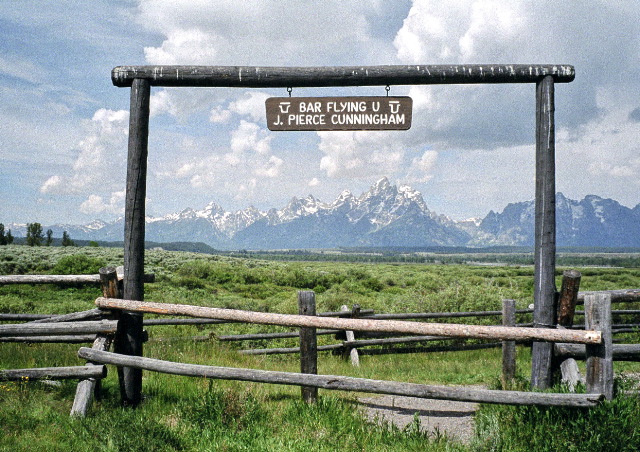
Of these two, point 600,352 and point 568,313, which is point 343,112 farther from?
point 600,352

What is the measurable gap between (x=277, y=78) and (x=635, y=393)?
4.89 metres

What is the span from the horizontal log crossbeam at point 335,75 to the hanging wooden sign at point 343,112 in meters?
0.19

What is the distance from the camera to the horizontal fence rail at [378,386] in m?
3.91

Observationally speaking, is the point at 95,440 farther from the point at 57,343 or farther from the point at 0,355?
the point at 57,343

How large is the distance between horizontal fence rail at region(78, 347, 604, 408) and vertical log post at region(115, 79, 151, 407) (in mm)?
303

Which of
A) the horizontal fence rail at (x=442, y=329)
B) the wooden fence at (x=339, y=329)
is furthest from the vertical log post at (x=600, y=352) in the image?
the horizontal fence rail at (x=442, y=329)

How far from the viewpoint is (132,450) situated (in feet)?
11.7

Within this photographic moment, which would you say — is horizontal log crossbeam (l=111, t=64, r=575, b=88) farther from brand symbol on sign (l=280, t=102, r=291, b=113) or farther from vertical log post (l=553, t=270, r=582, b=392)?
vertical log post (l=553, t=270, r=582, b=392)

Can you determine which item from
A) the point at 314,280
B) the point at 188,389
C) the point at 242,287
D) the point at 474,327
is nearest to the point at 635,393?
the point at 474,327

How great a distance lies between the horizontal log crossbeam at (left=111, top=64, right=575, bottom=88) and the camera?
512 centimetres

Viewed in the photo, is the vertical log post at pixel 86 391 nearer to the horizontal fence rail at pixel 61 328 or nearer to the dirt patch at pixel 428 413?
the horizontal fence rail at pixel 61 328

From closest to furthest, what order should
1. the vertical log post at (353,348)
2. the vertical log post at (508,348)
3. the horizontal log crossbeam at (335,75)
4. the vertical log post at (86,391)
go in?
1. the vertical log post at (86,391)
2. the horizontal log crossbeam at (335,75)
3. the vertical log post at (508,348)
4. the vertical log post at (353,348)

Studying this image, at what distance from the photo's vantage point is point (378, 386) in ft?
13.5

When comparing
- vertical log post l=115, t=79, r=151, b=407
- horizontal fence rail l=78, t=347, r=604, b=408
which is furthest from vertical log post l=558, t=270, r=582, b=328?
vertical log post l=115, t=79, r=151, b=407
